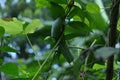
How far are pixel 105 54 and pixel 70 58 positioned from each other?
0.25m

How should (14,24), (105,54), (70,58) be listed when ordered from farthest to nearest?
(14,24) → (70,58) → (105,54)

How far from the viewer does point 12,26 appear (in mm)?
732

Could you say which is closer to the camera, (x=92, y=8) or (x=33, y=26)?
(x=92, y=8)

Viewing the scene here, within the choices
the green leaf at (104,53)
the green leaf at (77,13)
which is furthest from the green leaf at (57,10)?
the green leaf at (104,53)

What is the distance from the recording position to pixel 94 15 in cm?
66

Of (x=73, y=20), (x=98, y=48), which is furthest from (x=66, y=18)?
(x=98, y=48)

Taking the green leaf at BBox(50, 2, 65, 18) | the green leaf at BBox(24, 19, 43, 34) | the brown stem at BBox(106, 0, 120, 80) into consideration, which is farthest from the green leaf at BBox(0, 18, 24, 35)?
the brown stem at BBox(106, 0, 120, 80)

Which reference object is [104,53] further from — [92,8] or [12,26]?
[12,26]

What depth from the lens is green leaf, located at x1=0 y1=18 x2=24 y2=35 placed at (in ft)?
2.39

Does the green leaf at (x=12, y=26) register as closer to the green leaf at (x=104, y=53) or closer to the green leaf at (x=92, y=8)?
the green leaf at (x=92, y=8)

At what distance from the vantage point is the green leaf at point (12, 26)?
28.7 inches

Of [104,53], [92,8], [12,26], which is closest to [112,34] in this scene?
[104,53]

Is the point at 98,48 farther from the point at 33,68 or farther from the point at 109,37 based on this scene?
the point at 33,68

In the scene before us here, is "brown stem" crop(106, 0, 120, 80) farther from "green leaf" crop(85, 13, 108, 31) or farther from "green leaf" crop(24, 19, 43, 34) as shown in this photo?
"green leaf" crop(24, 19, 43, 34)
